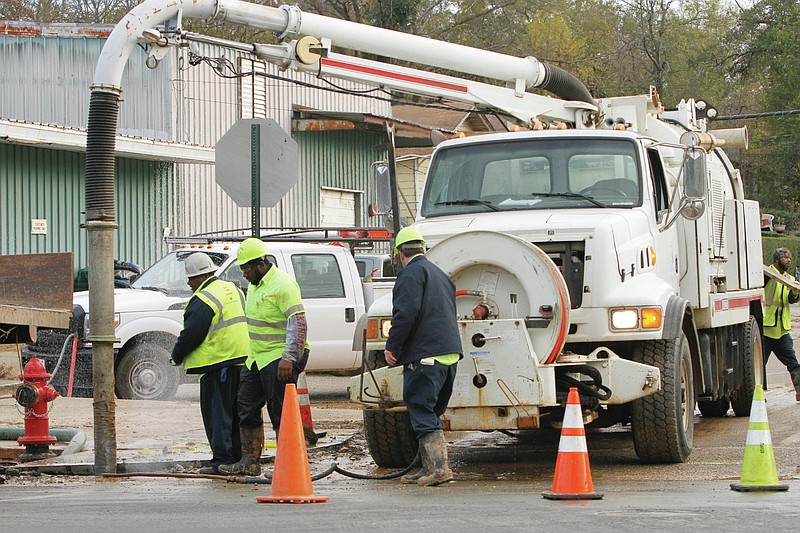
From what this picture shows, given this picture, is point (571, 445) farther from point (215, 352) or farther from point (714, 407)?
point (714, 407)

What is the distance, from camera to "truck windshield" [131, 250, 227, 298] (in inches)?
607

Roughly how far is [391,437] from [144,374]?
5.50 metres

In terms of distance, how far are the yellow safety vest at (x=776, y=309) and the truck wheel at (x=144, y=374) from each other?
7338mm

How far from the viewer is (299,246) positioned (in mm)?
16156

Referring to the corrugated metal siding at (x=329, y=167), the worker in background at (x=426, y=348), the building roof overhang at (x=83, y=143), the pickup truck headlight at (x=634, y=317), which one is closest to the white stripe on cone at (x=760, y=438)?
the pickup truck headlight at (x=634, y=317)

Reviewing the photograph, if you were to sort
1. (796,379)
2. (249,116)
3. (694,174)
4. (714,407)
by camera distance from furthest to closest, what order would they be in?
(249,116) < (796,379) < (714,407) < (694,174)

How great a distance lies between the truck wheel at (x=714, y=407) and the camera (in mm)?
14695

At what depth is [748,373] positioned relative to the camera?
1452 centimetres

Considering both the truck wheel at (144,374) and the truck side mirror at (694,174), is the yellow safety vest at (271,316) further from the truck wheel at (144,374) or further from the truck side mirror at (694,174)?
the truck wheel at (144,374)

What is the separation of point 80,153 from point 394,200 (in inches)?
478

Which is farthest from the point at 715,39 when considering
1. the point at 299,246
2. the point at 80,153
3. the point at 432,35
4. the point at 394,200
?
the point at 394,200

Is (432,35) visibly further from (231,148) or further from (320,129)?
(231,148)

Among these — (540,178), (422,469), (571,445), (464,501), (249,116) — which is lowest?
(464,501)

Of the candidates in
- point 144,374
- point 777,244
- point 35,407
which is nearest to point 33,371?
point 35,407
